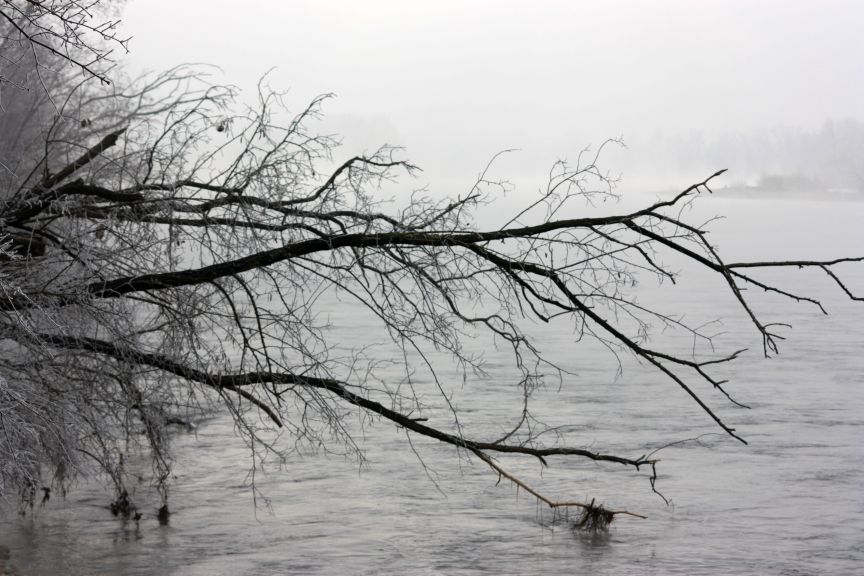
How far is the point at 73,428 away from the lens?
29.4 ft

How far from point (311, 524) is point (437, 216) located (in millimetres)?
6053

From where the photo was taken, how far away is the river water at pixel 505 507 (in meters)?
11.9

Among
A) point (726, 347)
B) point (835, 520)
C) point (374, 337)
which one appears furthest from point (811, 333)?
point (835, 520)

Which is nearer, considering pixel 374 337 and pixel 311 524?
pixel 311 524

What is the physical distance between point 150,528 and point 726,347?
19.3 metres

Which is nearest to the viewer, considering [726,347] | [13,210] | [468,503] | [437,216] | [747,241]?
[437,216]

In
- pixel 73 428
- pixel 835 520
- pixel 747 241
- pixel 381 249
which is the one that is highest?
pixel 747 241

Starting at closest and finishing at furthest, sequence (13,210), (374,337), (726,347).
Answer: (13,210)
(726,347)
(374,337)

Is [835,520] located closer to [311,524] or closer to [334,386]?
[311,524]

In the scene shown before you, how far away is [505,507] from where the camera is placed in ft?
46.1

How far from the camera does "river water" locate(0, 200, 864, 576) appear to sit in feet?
39.0

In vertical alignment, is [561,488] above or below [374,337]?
below

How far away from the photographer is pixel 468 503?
14.2 metres

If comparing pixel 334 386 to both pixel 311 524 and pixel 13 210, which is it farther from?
pixel 311 524
